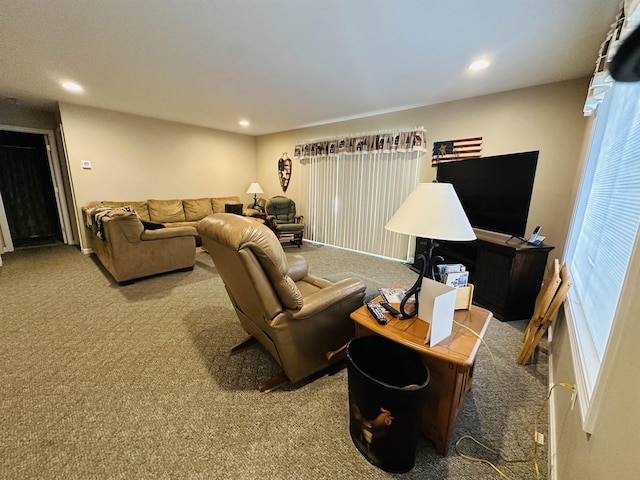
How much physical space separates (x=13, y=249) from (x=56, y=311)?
3.51m

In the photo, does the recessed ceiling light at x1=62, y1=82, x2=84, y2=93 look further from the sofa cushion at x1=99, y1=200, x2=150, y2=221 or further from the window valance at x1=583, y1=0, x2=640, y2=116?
the window valance at x1=583, y1=0, x2=640, y2=116

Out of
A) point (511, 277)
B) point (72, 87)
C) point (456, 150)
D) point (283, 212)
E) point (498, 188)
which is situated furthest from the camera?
point (283, 212)

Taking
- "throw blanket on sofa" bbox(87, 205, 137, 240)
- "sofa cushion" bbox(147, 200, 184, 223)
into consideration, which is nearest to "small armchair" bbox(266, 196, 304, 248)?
"sofa cushion" bbox(147, 200, 184, 223)

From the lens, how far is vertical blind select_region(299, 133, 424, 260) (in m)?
4.18

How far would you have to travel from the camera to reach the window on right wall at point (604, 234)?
1.09m

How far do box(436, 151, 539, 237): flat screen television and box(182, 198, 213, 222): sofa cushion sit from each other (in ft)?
15.5

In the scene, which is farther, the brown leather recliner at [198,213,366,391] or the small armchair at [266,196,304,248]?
the small armchair at [266,196,304,248]

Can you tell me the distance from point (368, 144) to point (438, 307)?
→ 3.82 metres

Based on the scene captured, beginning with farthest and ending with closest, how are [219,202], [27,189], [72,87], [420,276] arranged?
[219,202], [27,189], [72,87], [420,276]

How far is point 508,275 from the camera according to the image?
2.40 meters

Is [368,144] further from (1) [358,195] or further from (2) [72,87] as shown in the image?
(2) [72,87]

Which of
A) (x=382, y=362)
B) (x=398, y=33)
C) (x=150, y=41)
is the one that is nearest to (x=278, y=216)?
(x=150, y=41)

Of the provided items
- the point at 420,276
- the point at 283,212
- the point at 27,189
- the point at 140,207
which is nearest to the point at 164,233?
the point at 140,207

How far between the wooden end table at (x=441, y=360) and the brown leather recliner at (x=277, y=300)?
29 centimetres
